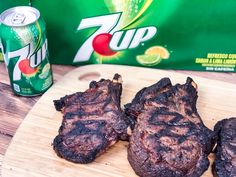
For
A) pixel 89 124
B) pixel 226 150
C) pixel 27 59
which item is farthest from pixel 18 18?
pixel 226 150

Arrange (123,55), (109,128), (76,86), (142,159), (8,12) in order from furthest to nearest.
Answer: (123,55) → (76,86) → (8,12) → (109,128) → (142,159)

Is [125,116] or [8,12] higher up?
[8,12]

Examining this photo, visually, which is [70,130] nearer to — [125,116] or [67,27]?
[125,116]

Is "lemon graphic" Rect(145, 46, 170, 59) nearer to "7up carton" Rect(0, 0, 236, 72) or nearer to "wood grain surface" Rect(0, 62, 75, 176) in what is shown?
"7up carton" Rect(0, 0, 236, 72)

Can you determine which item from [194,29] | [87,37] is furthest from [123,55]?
[194,29]

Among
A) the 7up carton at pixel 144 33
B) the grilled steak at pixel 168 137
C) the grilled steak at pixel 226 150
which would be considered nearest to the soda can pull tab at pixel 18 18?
the 7up carton at pixel 144 33
